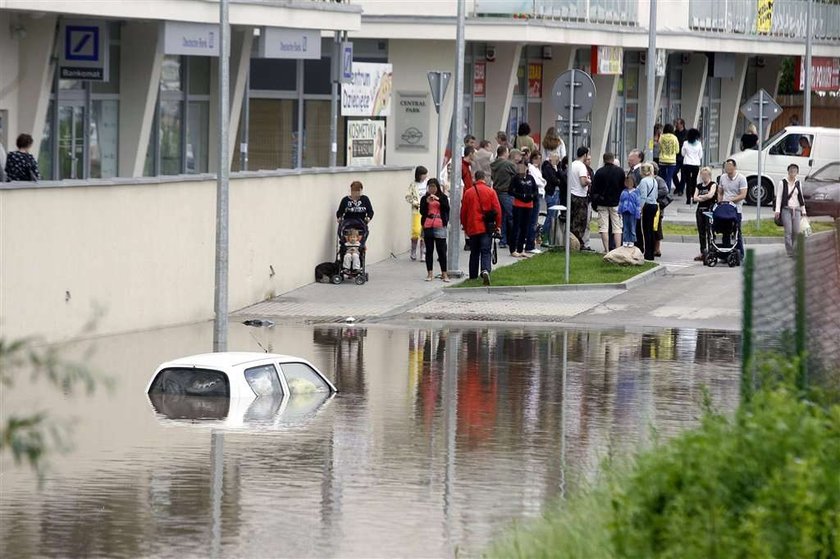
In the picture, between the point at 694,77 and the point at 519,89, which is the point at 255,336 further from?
the point at 694,77

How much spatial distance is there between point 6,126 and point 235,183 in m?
3.95

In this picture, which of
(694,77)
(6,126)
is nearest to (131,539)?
(6,126)

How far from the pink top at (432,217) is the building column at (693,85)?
29.2 m

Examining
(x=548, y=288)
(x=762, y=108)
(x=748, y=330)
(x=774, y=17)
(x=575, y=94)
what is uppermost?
(x=774, y=17)

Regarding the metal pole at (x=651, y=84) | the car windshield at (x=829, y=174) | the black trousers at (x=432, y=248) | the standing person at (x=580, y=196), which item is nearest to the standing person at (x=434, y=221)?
the black trousers at (x=432, y=248)

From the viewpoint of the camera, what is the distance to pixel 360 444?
48.3 ft

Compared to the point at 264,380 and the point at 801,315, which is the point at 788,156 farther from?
the point at 801,315

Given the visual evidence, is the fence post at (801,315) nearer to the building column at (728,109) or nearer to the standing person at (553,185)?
the standing person at (553,185)

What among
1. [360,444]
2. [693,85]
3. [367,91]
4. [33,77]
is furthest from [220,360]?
[693,85]

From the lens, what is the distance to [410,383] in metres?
18.4

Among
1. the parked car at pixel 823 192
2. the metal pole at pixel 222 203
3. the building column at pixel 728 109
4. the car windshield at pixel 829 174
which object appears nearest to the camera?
the metal pole at pixel 222 203

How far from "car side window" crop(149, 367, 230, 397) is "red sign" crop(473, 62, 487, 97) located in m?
25.7

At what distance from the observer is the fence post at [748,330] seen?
901cm

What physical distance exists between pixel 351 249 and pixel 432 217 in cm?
133
